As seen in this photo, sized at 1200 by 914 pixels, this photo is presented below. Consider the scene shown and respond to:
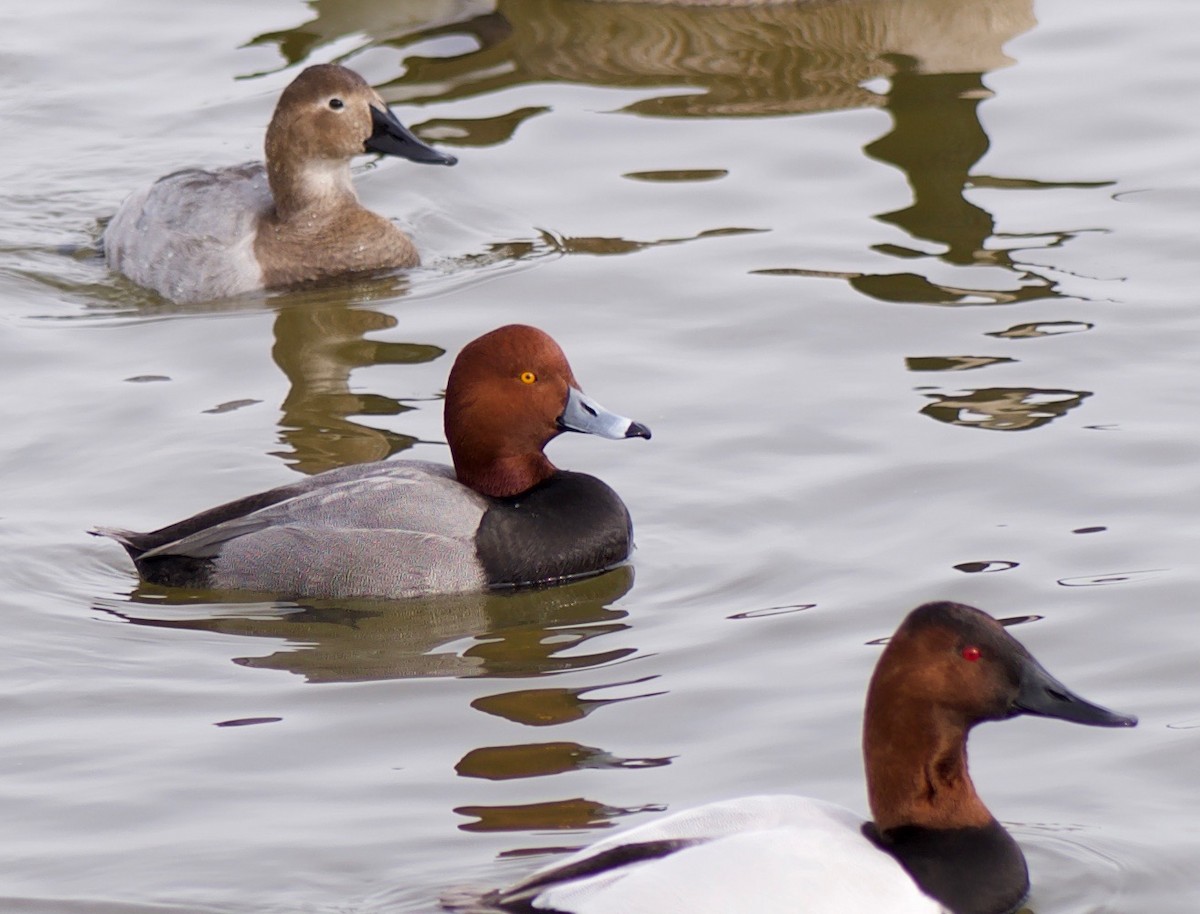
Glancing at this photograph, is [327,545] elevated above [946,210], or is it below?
below

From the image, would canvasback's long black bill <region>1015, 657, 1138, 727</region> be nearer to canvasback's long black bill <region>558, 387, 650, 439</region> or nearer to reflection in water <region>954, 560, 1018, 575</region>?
reflection in water <region>954, 560, 1018, 575</region>

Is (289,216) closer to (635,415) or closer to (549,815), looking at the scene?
(635,415)

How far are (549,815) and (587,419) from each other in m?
→ 2.31

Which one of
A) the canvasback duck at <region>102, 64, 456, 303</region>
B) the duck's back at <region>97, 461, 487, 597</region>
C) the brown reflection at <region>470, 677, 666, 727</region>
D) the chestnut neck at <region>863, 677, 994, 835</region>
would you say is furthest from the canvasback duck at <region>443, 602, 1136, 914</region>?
the canvasback duck at <region>102, 64, 456, 303</region>

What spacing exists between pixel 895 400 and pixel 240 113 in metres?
5.54

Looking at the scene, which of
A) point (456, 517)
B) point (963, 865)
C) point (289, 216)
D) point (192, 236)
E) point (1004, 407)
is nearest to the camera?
point (963, 865)

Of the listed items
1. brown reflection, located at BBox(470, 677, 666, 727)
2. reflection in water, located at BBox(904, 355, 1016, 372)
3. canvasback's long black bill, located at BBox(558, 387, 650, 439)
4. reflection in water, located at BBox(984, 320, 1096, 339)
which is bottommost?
brown reflection, located at BBox(470, 677, 666, 727)

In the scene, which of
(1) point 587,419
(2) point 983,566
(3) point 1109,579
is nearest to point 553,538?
(1) point 587,419

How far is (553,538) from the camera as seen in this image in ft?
25.7

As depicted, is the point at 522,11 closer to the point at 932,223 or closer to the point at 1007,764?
the point at 932,223

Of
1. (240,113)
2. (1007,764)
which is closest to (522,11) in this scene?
(240,113)

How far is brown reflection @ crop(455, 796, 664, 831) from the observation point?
5934 mm

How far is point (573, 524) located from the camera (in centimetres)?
784

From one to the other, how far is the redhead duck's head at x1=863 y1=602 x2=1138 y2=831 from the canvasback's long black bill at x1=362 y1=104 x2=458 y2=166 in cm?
611
